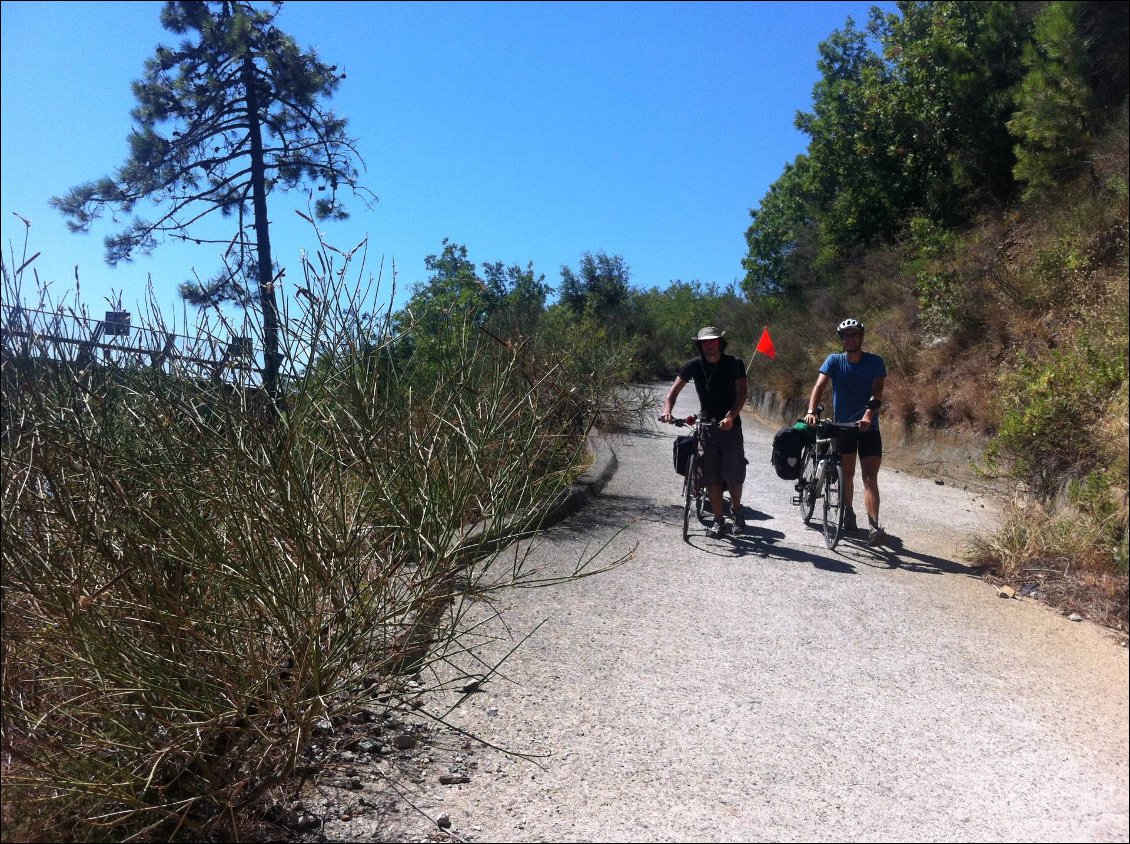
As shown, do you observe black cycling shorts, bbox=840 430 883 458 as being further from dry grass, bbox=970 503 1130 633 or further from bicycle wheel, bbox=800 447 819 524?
dry grass, bbox=970 503 1130 633

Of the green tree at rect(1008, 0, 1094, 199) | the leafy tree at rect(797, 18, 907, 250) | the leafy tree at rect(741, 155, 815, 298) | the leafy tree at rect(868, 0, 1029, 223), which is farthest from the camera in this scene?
the leafy tree at rect(741, 155, 815, 298)

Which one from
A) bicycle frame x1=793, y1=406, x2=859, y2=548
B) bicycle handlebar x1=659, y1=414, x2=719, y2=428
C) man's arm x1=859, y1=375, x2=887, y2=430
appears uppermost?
man's arm x1=859, y1=375, x2=887, y2=430

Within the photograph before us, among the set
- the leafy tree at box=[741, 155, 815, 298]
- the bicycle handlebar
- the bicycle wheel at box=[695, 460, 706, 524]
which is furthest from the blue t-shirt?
the leafy tree at box=[741, 155, 815, 298]

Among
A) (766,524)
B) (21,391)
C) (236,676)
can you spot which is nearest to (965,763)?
(236,676)

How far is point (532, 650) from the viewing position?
504 centimetres

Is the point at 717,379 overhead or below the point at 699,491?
overhead

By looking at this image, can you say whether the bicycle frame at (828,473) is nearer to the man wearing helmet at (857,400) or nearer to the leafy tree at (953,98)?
the man wearing helmet at (857,400)

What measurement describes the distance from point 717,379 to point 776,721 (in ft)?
14.4

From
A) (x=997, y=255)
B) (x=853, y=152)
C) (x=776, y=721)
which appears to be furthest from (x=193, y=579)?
(x=853, y=152)

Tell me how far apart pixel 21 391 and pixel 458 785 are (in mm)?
2155

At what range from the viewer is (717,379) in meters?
8.08

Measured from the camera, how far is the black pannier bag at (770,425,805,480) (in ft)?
29.3

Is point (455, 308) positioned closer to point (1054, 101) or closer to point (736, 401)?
point (736, 401)

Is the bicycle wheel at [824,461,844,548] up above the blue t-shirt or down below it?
below
